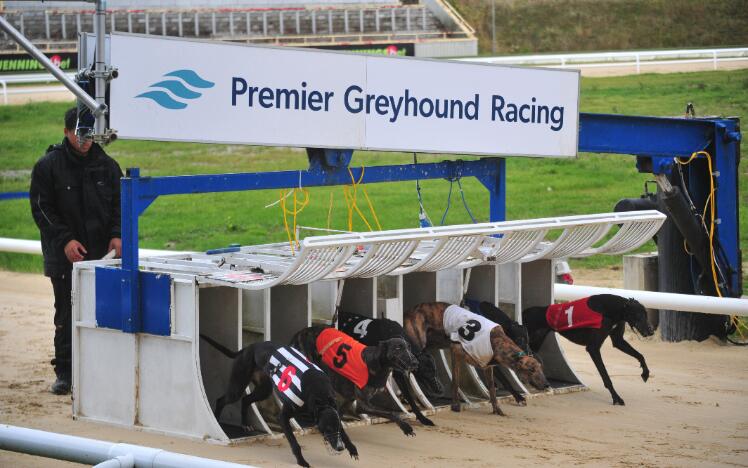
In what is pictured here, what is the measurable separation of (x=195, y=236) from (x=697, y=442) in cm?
913

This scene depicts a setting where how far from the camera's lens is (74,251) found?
24.2 ft

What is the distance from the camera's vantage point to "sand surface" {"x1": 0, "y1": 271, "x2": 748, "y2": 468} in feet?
20.1

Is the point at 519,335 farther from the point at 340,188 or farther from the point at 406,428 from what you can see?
the point at 340,188

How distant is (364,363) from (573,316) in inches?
68.9

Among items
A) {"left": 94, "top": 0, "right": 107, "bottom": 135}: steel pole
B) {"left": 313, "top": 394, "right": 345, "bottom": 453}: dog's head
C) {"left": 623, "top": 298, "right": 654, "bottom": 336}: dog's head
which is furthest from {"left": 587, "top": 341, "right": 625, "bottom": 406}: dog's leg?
{"left": 94, "top": 0, "right": 107, "bottom": 135}: steel pole

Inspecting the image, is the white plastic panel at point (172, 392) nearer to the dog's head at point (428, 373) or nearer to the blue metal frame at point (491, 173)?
the blue metal frame at point (491, 173)

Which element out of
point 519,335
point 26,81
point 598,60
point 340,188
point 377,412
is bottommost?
point 377,412

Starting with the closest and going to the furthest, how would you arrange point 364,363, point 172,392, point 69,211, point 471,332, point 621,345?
point 364,363
point 172,392
point 471,332
point 69,211
point 621,345

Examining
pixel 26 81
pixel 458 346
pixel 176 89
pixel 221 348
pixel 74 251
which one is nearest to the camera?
pixel 176 89

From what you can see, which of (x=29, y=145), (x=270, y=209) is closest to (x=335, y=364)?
(x=270, y=209)

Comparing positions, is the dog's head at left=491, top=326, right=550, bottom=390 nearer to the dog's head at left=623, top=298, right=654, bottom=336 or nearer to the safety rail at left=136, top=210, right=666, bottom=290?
the safety rail at left=136, top=210, right=666, bottom=290

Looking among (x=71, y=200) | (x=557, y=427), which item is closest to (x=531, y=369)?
(x=557, y=427)

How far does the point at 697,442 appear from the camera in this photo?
6539mm

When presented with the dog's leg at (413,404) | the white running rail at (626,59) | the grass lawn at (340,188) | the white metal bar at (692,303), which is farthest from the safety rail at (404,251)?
the white running rail at (626,59)
